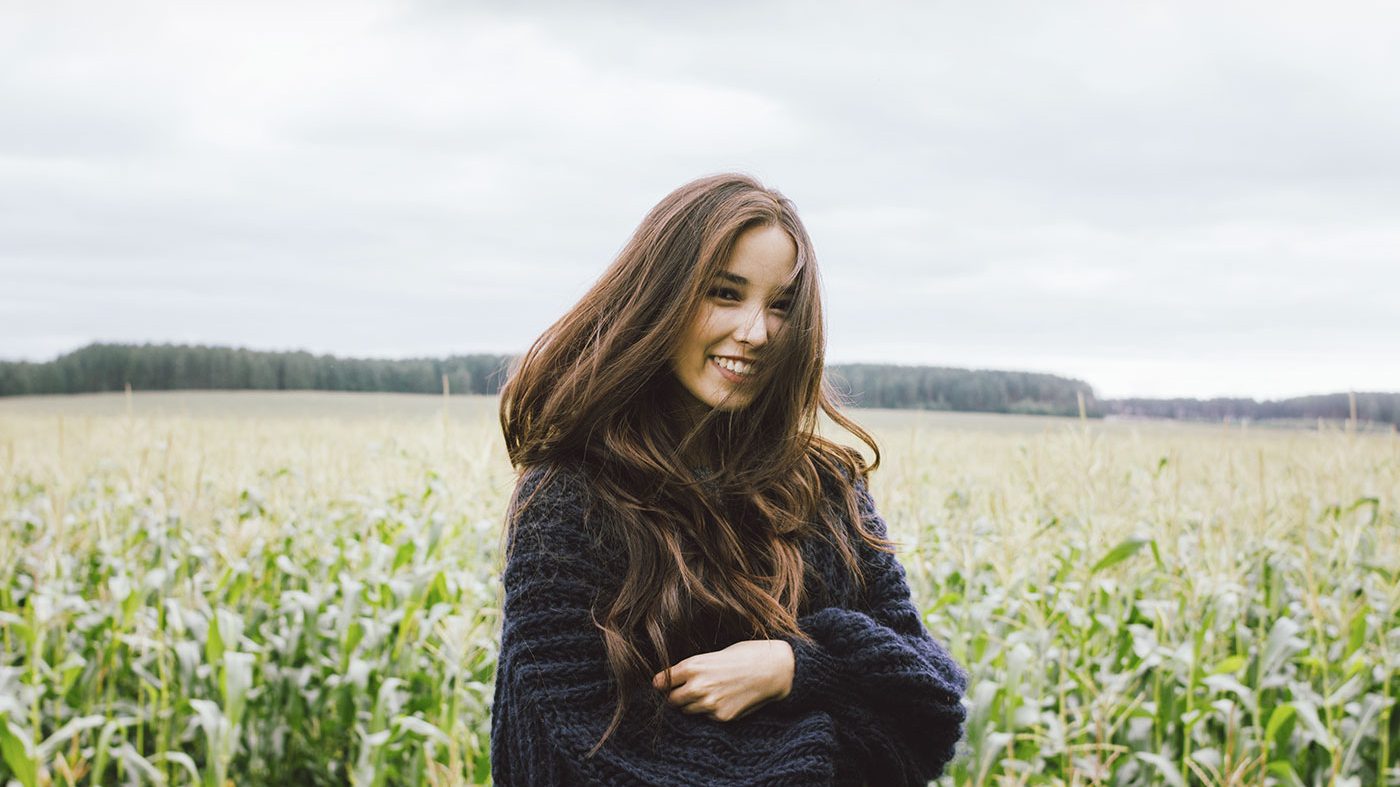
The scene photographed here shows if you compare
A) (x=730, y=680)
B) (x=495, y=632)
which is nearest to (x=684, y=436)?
(x=730, y=680)

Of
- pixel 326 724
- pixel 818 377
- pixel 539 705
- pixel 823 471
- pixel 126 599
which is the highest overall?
pixel 818 377

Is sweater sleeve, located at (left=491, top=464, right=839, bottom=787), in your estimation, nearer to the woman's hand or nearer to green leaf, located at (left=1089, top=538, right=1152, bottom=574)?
the woman's hand

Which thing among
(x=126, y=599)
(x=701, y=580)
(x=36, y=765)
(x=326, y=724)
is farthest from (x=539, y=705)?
(x=126, y=599)

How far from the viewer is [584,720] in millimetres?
1445

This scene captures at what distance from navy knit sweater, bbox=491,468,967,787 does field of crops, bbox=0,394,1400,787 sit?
1.06m

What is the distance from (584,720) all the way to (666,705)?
12 cm

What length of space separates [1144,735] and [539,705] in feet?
8.79

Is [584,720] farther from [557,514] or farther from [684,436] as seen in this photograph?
[684,436]

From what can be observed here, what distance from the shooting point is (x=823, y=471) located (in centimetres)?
183

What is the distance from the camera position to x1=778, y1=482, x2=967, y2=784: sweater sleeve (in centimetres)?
153

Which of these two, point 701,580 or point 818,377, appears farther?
point 818,377

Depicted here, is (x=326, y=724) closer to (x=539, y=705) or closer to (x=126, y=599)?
(x=126, y=599)

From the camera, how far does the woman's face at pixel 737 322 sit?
5.41ft

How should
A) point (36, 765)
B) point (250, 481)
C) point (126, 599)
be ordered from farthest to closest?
point (250, 481), point (126, 599), point (36, 765)
